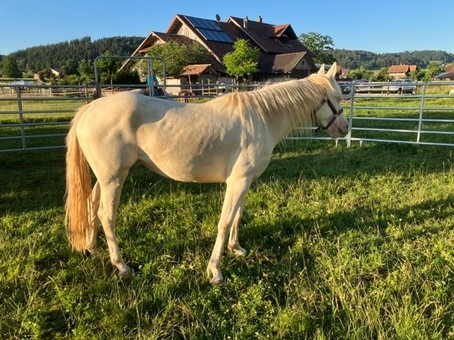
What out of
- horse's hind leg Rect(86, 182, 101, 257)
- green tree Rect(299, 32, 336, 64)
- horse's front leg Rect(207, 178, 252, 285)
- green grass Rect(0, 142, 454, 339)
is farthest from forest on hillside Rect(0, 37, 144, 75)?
horse's front leg Rect(207, 178, 252, 285)

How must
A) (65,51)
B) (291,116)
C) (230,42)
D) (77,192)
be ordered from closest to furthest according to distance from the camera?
1. (77,192)
2. (291,116)
3. (230,42)
4. (65,51)

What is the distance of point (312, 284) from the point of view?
9.00ft

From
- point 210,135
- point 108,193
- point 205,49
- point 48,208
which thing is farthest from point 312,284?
point 205,49

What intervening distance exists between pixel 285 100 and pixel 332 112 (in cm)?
58

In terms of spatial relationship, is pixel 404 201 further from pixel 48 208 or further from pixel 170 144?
pixel 48 208

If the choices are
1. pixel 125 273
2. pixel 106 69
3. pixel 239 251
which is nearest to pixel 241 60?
pixel 106 69

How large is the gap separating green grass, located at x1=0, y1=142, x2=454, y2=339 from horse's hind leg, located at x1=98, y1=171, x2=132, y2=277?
11 centimetres

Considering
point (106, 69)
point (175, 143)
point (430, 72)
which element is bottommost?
point (175, 143)

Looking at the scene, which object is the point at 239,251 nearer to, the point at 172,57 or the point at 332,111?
the point at 332,111

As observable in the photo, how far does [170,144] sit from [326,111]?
159 cm

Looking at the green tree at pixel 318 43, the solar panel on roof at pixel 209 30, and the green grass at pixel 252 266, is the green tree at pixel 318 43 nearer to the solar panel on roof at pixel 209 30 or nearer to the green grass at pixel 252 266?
the solar panel on roof at pixel 209 30

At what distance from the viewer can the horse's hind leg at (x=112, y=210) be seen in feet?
9.52

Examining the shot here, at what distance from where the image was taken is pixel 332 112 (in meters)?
3.38

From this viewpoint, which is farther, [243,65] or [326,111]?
[243,65]
